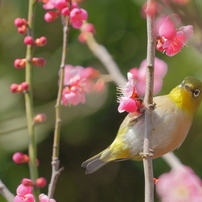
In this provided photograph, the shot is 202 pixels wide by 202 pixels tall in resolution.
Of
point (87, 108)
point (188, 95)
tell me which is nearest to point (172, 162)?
point (188, 95)

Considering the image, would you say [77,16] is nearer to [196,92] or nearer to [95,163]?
[196,92]

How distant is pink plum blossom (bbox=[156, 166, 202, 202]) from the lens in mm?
1748

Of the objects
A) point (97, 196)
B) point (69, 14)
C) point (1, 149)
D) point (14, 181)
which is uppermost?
point (69, 14)

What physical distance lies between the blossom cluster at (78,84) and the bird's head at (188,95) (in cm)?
40

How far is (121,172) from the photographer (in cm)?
293

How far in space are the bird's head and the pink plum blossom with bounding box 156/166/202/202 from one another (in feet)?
1.04

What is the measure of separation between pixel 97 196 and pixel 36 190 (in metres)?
1.87

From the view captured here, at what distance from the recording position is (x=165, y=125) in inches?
72.2

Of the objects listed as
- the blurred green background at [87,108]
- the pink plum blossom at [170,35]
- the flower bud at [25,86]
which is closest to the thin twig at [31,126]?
the flower bud at [25,86]

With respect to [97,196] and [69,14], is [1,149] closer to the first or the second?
[97,196]

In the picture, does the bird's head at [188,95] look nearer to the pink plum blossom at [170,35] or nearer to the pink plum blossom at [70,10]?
the pink plum blossom at [170,35]

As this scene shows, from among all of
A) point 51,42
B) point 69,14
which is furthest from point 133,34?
point 69,14

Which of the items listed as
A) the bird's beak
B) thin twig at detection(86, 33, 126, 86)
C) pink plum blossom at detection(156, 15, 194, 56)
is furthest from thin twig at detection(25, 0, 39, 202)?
the bird's beak

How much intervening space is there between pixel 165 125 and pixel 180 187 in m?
0.30
